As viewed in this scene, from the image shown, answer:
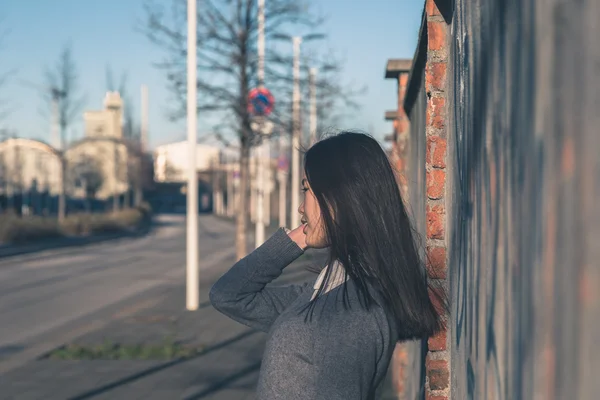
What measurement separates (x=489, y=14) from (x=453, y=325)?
3.94 ft

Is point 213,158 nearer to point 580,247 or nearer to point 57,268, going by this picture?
point 57,268

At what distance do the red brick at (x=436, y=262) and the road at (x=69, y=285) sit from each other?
6.04m

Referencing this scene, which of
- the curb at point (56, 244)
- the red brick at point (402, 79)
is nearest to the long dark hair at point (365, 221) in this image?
the red brick at point (402, 79)

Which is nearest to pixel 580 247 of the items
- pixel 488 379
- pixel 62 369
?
pixel 488 379

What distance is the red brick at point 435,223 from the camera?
336 centimetres

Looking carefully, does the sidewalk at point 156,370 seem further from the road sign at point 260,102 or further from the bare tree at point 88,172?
the bare tree at point 88,172

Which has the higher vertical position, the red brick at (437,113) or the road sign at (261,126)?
the road sign at (261,126)

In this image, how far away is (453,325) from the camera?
2.84 metres

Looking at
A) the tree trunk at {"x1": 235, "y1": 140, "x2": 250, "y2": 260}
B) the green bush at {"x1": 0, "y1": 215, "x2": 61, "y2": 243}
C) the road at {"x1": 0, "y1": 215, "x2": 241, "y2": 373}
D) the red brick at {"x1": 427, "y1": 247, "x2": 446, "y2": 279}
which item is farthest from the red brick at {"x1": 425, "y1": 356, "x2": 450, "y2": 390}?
the green bush at {"x1": 0, "y1": 215, "x2": 61, "y2": 243}

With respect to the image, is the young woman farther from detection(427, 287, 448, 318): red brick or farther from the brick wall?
the brick wall

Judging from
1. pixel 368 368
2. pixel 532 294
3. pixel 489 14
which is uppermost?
pixel 489 14

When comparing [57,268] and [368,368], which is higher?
[368,368]

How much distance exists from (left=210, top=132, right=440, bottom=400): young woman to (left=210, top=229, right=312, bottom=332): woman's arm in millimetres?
248

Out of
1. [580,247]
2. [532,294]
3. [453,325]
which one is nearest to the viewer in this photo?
[580,247]
